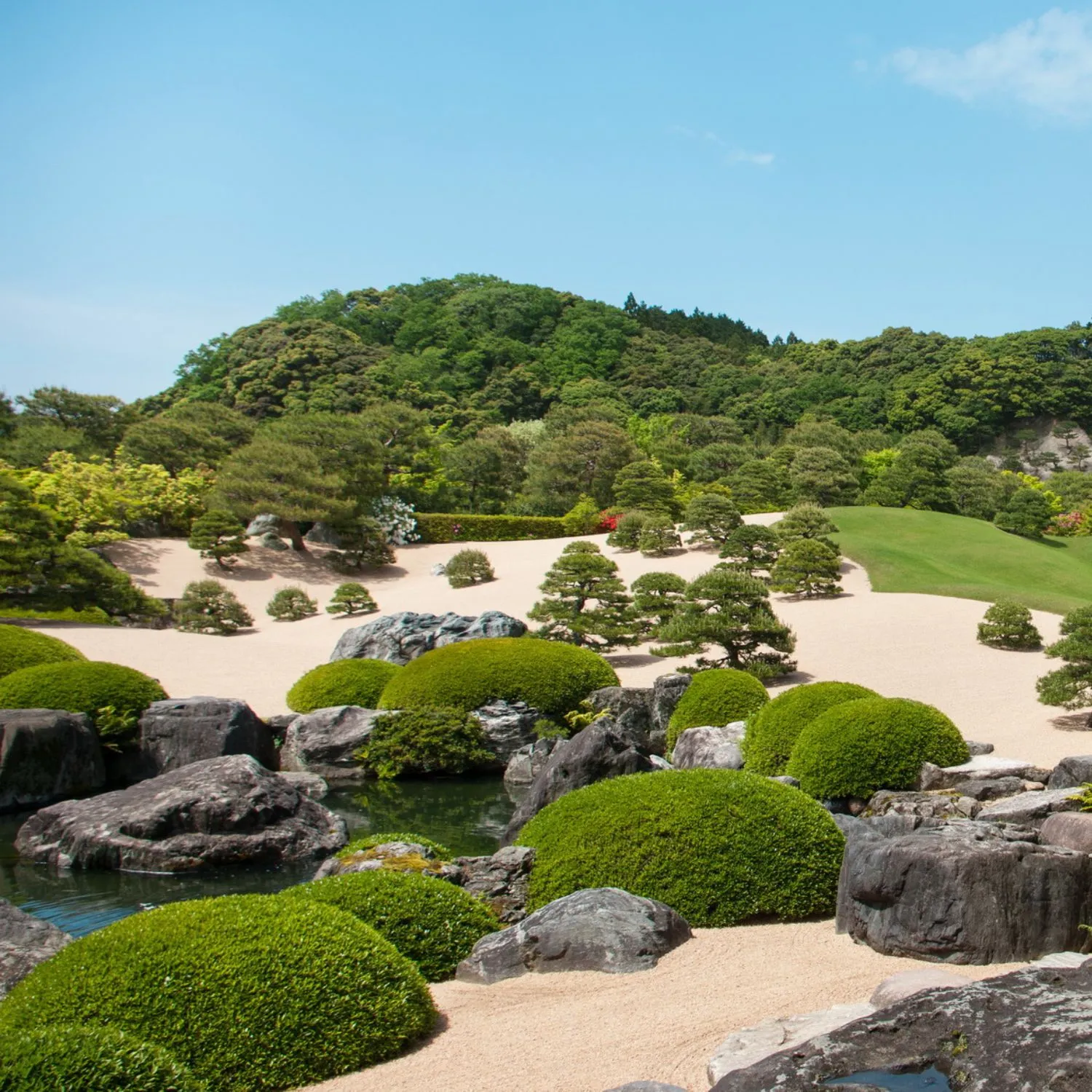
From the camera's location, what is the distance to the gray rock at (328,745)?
43.6ft

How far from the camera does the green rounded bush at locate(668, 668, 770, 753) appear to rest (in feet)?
43.2

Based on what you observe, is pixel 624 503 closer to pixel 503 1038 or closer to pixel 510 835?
pixel 510 835

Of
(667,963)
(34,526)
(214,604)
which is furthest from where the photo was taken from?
(214,604)

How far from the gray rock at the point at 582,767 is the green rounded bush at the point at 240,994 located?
4738mm

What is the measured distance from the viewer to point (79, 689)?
1289 centimetres

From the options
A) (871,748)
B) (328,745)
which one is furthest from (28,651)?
(871,748)

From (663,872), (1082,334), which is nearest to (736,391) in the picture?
(1082,334)

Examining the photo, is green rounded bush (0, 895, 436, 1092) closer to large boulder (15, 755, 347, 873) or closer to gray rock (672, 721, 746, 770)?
large boulder (15, 755, 347, 873)

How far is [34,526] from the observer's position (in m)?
22.0

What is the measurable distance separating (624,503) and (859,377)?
37441mm

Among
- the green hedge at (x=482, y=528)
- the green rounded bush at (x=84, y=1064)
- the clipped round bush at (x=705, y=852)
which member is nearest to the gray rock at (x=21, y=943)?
the green rounded bush at (x=84, y=1064)

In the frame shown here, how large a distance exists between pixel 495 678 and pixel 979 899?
31.7 feet

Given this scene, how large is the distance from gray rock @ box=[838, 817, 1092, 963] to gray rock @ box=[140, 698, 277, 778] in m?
8.92

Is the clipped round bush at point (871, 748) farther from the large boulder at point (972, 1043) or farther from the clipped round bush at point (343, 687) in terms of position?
the clipped round bush at point (343, 687)
